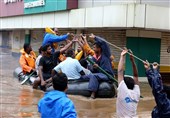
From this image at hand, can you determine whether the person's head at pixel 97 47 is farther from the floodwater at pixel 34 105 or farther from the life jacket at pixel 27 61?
the life jacket at pixel 27 61

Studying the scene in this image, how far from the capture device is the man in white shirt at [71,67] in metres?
10.6

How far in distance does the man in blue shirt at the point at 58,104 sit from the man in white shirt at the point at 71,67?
21.5 feet

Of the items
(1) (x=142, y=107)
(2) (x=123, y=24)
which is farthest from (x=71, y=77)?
(2) (x=123, y=24)

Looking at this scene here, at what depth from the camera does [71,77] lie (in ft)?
35.9

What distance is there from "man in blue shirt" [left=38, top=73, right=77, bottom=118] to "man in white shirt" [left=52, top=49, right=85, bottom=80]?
21.5 feet

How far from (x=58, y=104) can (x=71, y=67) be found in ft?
22.6

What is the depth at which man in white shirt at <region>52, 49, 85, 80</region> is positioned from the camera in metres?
10.6

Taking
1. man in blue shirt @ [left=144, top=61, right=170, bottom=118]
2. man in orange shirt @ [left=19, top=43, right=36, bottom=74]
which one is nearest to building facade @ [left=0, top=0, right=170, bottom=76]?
man in orange shirt @ [left=19, top=43, right=36, bottom=74]

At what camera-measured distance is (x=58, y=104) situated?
12.5ft

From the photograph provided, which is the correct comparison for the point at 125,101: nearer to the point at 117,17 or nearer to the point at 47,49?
the point at 47,49

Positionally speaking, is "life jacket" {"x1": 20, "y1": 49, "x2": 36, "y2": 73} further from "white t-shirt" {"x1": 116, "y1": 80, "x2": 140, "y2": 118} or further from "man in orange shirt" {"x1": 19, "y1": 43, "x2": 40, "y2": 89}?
"white t-shirt" {"x1": 116, "y1": 80, "x2": 140, "y2": 118}

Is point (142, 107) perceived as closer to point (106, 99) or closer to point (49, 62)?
point (106, 99)

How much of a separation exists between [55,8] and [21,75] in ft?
29.0

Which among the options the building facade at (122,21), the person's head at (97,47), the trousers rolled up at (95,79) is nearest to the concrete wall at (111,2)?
the building facade at (122,21)
